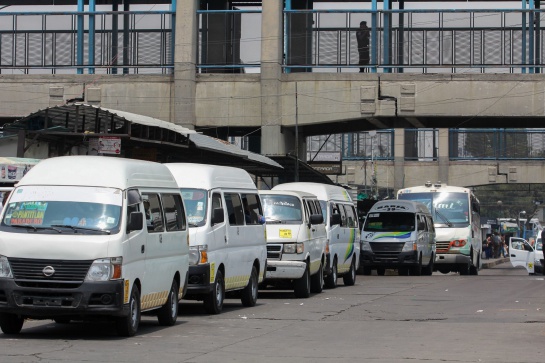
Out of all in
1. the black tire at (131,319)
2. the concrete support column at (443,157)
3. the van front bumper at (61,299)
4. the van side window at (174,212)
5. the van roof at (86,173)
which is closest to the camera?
the van front bumper at (61,299)

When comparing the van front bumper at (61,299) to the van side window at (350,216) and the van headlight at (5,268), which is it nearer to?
the van headlight at (5,268)

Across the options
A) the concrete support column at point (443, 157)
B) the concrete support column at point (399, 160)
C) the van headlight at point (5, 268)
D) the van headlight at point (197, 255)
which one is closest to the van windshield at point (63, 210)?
the van headlight at point (5, 268)

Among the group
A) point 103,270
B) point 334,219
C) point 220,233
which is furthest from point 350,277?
point 103,270

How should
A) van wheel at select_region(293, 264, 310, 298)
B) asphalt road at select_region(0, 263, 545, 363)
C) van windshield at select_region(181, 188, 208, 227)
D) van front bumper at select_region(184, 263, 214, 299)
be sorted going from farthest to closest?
van wheel at select_region(293, 264, 310, 298) < van windshield at select_region(181, 188, 208, 227) < van front bumper at select_region(184, 263, 214, 299) < asphalt road at select_region(0, 263, 545, 363)

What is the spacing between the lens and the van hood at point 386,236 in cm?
3562

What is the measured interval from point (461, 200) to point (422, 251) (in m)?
5.22

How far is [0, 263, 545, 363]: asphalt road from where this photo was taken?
12.2m

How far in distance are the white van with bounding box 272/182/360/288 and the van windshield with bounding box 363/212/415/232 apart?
6.74 metres

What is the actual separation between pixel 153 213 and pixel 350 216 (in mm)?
14708

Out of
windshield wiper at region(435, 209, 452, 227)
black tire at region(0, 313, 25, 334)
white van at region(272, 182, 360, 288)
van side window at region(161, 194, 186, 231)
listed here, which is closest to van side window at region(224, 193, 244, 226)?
van side window at region(161, 194, 186, 231)

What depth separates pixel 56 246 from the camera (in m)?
13.2

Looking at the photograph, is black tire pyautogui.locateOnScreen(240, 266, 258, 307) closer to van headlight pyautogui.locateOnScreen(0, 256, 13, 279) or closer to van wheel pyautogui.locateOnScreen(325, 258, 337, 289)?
van wheel pyautogui.locateOnScreen(325, 258, 337, 289)

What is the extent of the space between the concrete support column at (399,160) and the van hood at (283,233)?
48820 mm

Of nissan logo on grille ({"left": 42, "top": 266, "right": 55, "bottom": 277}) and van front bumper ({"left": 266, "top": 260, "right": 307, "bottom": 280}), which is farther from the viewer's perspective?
van front bumper ({"left": 266, "top": 260, "right": 307, "bottom": 280})
